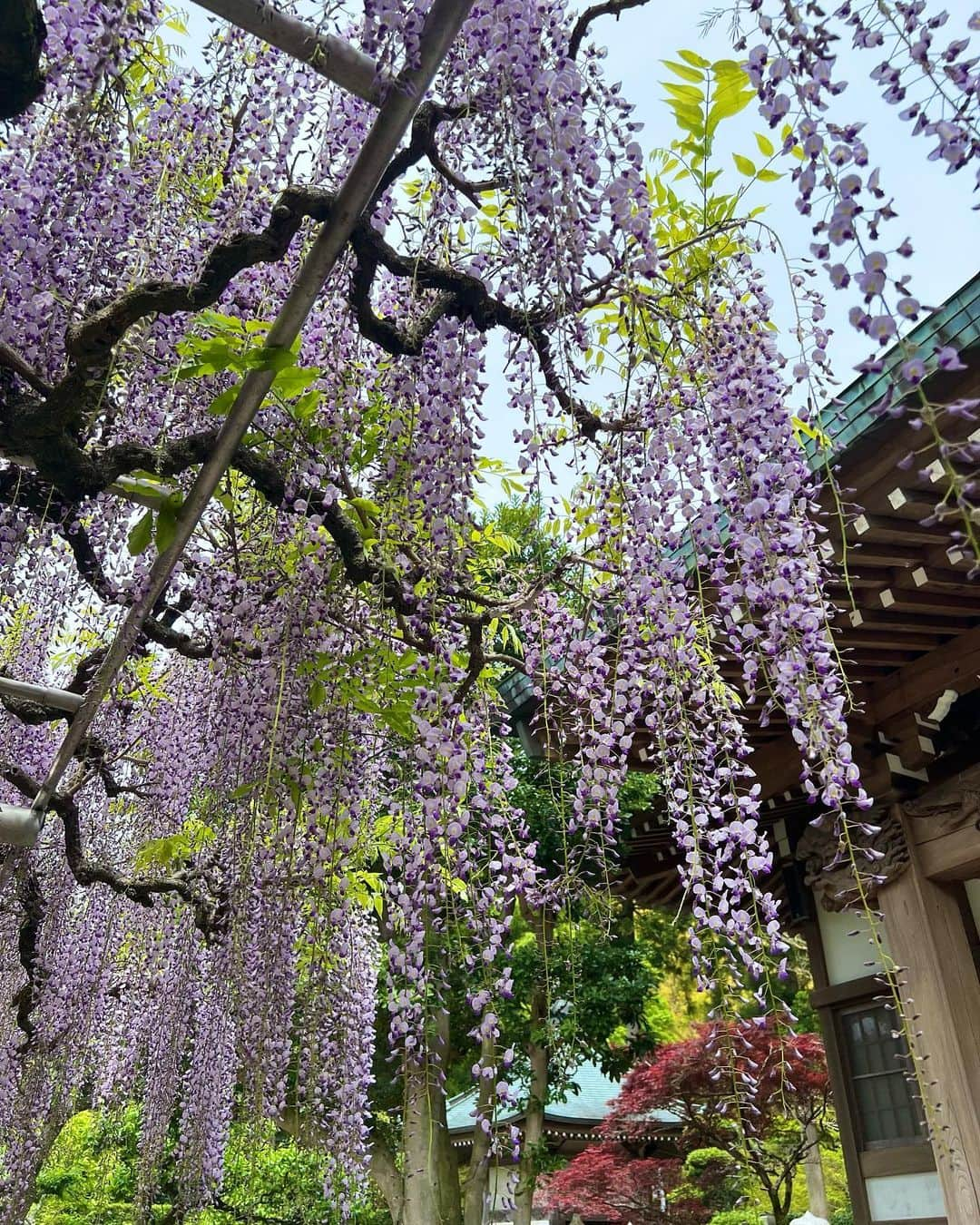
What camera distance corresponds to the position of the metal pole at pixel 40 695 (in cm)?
206

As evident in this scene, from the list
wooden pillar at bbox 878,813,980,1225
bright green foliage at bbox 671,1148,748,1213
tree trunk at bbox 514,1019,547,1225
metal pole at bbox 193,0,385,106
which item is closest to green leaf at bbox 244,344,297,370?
metal pole at bbox 193,0,385,106

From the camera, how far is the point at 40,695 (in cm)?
211

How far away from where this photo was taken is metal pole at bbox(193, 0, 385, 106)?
4.17 ft

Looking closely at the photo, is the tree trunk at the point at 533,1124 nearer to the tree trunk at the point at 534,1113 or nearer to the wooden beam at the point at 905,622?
the tree trunk at the point at 534,1113

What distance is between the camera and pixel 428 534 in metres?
1.99

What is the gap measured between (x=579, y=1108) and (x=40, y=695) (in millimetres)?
9570

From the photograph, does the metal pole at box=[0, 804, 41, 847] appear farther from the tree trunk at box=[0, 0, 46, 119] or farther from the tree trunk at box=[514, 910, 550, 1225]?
the tree trunk at box=[514, 910, 550, 1225]

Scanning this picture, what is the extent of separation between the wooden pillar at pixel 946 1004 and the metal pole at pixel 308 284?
2621 millimetres

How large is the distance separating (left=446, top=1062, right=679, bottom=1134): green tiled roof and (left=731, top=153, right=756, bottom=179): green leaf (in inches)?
293

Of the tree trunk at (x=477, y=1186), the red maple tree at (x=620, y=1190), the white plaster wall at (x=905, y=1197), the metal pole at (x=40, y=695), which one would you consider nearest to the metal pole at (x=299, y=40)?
the metal pole at (x=40, y=695)

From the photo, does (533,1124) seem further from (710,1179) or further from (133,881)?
(133,881)

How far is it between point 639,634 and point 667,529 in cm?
23

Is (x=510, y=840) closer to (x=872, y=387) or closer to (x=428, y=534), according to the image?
(x=428, y=534)

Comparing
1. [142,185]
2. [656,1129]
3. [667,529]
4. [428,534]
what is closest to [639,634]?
[667,529]
